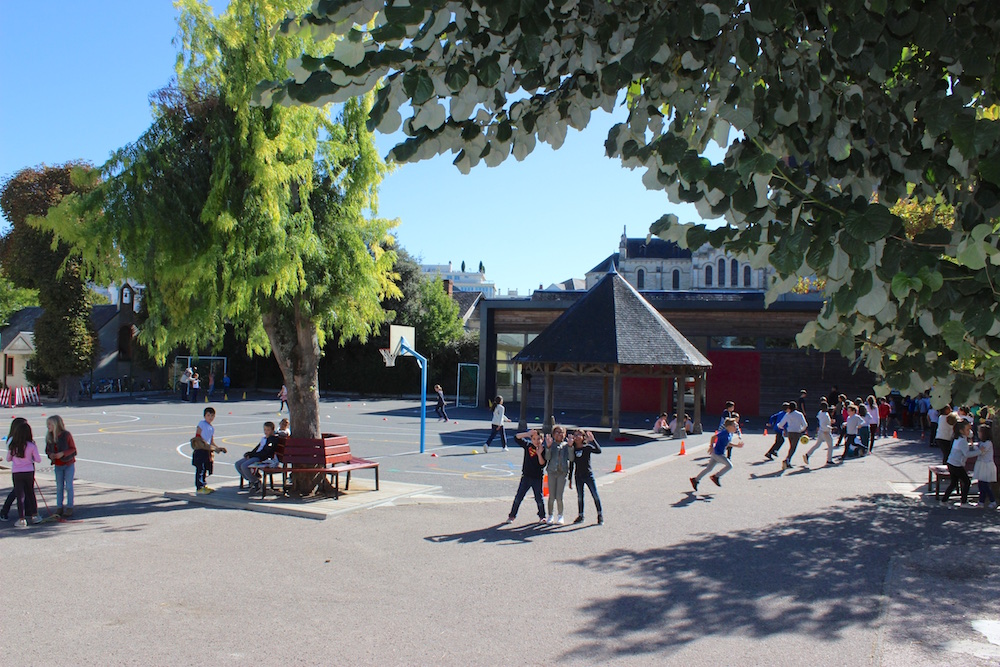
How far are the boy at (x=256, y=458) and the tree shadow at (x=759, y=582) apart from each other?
6.92 metres

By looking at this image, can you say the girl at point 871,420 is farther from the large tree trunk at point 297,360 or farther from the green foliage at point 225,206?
the large tree trunk at point 297,360

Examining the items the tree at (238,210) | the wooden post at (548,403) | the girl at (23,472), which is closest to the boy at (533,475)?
the tree at (238,210)

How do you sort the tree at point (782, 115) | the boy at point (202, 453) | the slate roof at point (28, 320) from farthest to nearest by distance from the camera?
the slate roof at point (28, 320), the boy at point (202, 453), the tree at point (782, 115)

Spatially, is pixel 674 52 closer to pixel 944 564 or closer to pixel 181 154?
pixel 944 564

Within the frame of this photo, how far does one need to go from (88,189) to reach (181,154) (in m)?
1.97

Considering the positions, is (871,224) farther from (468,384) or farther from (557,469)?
(468,384)

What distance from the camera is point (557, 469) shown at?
12.6 metres

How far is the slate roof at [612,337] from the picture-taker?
26.5m

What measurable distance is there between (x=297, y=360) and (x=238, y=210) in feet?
9.50

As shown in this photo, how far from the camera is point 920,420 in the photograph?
3144 centimetres

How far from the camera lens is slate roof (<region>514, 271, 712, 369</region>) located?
87.0 feet

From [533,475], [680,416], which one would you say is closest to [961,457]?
[533,475]

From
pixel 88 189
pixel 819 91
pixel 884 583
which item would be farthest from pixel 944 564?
pixel 88 189

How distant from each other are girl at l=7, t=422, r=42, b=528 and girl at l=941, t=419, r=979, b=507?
50.2 ft
